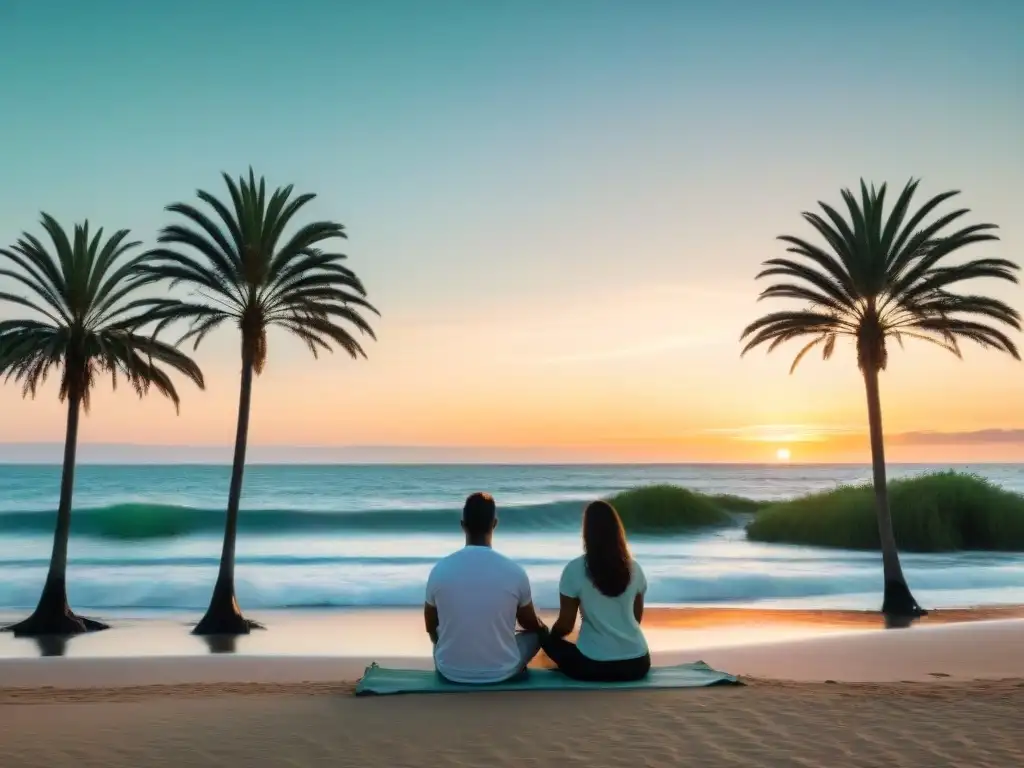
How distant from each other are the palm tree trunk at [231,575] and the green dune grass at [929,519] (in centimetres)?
2844

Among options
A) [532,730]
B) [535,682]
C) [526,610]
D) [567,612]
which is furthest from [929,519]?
[532,730]

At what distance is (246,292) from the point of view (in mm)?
19953

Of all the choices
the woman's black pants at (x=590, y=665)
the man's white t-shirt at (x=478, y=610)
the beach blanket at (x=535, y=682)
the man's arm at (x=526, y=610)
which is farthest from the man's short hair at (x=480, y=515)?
the beach blanket at (x=535, y=682)

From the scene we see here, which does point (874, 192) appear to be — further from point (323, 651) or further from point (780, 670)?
point (323, 651)

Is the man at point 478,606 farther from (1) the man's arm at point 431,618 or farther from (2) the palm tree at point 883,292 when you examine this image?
(2) the palm tree at point 883,292

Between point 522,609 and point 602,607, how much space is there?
681 mm

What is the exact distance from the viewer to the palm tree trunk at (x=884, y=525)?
20.2 meters

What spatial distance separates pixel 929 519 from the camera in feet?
123

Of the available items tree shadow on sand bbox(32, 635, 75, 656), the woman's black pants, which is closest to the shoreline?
tree shadow on sand bbox(32, 635, 75, 656)

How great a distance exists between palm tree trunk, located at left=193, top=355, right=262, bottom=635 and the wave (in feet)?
114

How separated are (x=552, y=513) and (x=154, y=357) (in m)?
49.5

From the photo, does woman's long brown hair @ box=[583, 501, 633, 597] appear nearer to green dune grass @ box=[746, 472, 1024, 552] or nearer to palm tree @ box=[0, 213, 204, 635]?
palm tree @ box=[0, 213, 204, 635]

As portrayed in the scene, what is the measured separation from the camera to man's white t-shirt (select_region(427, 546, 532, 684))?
750 centimetres

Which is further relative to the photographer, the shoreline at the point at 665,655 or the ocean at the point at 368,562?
the ocean at the point at 368,562
